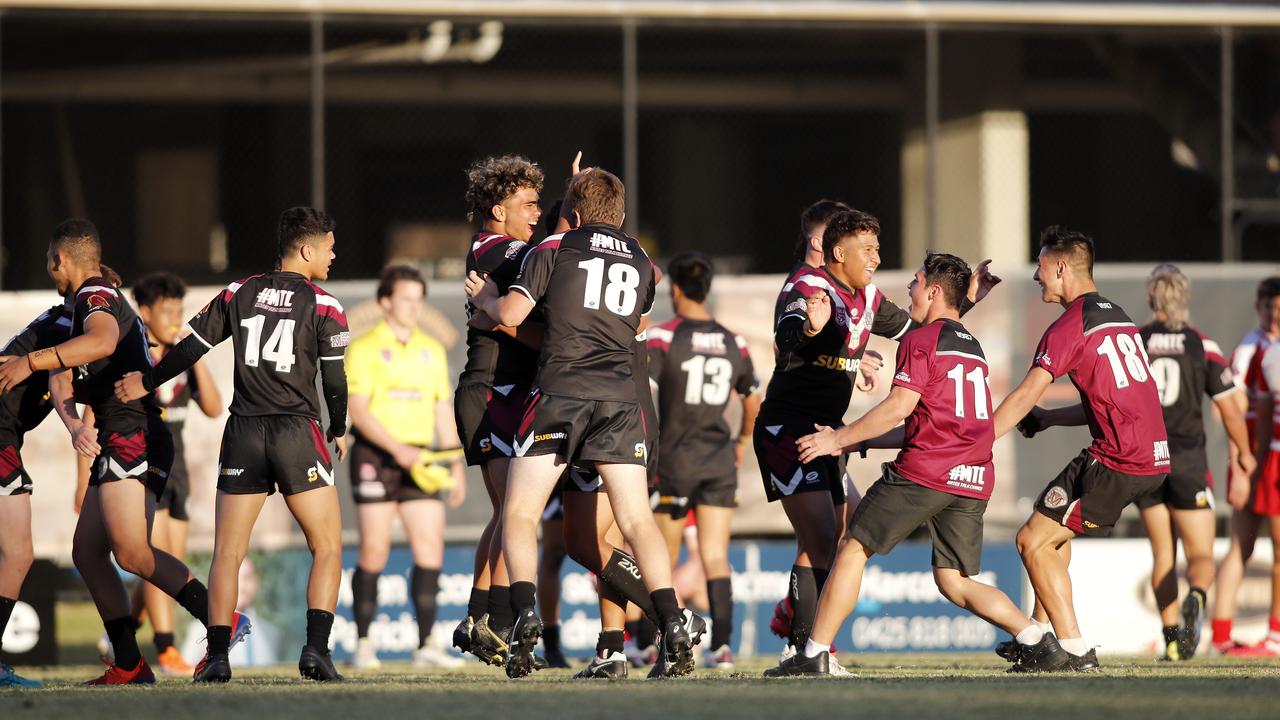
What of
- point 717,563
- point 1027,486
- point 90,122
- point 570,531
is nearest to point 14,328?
point 717,563

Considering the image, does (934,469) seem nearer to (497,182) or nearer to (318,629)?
(497,182)

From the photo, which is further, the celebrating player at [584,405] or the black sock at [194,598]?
the black sock at [194,598]

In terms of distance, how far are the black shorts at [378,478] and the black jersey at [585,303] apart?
3.91 meters

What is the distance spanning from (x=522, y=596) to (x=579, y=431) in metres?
0.73

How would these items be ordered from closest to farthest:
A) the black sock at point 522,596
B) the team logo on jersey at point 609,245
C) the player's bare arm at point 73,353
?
the black sock at point 522,596 < the team logo on jersey at point 609,245 < the player's bare arm at point 73,353

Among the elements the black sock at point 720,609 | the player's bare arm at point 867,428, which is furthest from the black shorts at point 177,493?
the player's bare arm at point 867,428

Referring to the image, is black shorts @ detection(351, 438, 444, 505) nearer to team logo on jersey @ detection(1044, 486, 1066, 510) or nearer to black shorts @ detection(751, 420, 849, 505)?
black shorts @ detection(751, 420, 849, 505)

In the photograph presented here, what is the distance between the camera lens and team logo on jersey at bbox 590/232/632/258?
7297 mm

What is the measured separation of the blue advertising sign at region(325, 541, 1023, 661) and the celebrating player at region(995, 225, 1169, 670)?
14.8 feet

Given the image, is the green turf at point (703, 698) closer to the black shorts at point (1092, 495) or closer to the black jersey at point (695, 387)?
the black shorts at point (1092, 495)

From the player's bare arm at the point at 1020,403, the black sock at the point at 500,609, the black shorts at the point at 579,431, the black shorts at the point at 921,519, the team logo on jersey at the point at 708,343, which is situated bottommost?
the black sock at the point at 500,609

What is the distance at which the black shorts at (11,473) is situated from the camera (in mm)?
7980

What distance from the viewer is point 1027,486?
13500 mm

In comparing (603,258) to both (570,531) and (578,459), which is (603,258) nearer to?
(578,459)
